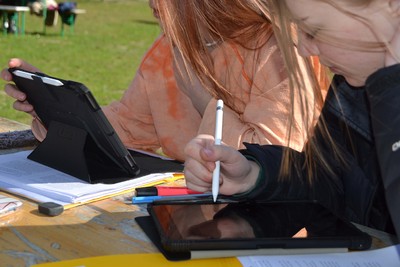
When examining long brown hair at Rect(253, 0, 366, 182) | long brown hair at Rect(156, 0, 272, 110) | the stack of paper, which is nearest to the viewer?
long brown hair at Rect(253, 0, 366, 182)

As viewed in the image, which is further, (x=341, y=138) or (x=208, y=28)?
(x=208, y=28)

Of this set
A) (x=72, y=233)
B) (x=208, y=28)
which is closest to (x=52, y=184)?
(x=72, y=233)

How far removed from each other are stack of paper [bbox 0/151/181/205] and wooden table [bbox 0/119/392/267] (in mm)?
32

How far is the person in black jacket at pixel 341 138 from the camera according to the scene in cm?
123

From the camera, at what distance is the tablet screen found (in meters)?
1.25

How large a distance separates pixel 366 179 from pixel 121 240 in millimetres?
604

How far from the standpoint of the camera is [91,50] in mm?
10359

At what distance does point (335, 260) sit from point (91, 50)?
935 centimetres

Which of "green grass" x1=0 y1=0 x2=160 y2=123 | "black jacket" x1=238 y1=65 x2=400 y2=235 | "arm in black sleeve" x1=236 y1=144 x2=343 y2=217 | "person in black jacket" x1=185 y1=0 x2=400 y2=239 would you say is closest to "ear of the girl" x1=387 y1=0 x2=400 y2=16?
"person in black jacket" x1=185 y1=0 x2=400 y2=239

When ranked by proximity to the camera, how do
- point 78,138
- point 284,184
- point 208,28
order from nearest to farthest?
point 284,184, point 78,138, point 208,28

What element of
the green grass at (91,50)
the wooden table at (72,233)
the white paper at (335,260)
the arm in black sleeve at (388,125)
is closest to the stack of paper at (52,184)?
the wooden table at (72,233)

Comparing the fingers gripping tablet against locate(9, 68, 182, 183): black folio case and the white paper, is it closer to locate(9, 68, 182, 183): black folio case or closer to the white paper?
locate(9, 68, 182, 183): black folio case

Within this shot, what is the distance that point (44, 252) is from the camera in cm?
126

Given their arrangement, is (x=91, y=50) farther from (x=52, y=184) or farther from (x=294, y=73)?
(x=294, y=73)
